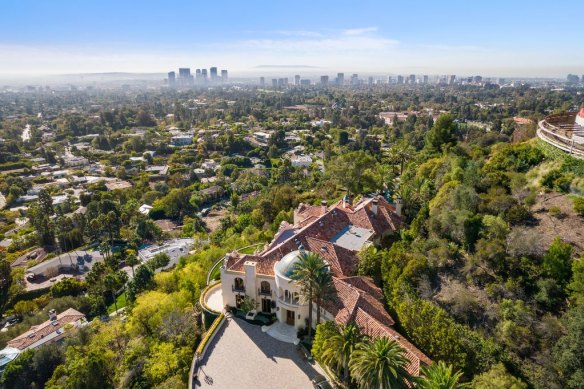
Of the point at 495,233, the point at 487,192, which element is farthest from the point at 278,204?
the point at 495,233

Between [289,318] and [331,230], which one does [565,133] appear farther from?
[289,318]

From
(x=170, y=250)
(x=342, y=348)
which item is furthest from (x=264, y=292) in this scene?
(x=170, y=250)

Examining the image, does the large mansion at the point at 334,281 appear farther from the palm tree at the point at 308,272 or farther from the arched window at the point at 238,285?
the palm tree at the point at 308,272

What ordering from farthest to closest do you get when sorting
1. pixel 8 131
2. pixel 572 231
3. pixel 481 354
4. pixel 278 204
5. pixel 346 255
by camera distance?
1. pixel 8 131
2. pixel 278 204
3. pixel 346 255
4. pixel 572 231
5. pixel 481 354

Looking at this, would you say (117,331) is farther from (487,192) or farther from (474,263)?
(487,192)

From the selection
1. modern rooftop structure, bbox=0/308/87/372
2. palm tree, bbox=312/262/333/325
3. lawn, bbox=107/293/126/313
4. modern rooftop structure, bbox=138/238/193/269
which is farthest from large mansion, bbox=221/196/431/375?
modern rooftop structure, bbox=138/238/193/269

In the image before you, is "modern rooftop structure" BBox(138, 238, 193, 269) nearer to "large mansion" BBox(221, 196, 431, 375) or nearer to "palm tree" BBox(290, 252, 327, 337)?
"large mansion" BBox(221, 196, 431, 375)
